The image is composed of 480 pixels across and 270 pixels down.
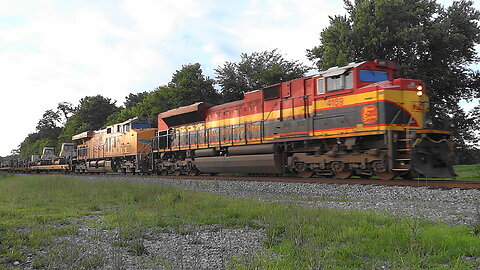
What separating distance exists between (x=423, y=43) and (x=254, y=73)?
14.9m

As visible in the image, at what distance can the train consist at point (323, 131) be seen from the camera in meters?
9.84

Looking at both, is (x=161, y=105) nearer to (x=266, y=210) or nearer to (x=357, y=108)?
(x=357, y=108)

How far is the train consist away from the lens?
9.84 meters

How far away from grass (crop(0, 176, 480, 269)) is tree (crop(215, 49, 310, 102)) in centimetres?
2303

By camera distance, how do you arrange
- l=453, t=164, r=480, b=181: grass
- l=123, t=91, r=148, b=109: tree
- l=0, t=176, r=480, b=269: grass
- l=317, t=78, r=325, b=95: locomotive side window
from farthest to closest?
1. l=123, t=91, r=148, b=109: tree
2. l=453, t=164, r=480, b=181: grass
3. l=317, t=78, r=325, b=95: locomotive side window
4. l=0, t=176, r=480, b=269: grass

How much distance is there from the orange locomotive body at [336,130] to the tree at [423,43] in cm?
778

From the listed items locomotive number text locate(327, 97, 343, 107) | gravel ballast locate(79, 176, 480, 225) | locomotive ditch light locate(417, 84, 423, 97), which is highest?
locomotive ditch light locate(417, 84, 423, 97)

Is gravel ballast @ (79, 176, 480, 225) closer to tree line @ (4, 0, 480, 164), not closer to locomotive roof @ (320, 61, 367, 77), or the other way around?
locomotive roof @ (320, 61, 367, 77)

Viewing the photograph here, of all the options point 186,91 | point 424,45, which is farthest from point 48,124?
point 424,45

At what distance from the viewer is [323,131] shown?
453 inches

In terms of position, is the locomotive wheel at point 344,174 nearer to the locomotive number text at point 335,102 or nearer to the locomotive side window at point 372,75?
the locomotive number text at point 335,102

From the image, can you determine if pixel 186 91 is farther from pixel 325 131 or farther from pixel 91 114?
pixel 91 114

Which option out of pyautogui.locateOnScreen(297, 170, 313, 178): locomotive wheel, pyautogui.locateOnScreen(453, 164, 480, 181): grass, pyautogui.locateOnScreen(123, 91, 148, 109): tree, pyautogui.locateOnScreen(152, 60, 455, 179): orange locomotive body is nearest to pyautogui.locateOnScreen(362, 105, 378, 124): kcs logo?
pyautogui.locateOnScreen(152, 60, 455, 179): orange locomotive body

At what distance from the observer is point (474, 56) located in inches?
814
